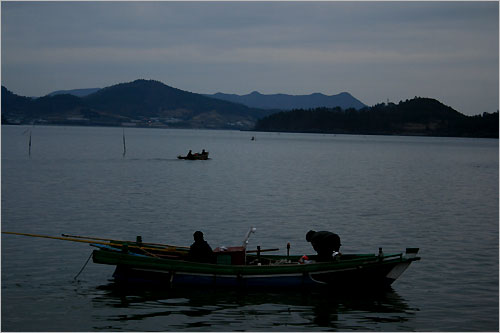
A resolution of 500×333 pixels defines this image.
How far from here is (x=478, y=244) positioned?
98.8ft

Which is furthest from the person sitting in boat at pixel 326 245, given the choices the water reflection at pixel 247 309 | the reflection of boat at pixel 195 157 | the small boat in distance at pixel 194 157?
the reflection of boat at pixel 195 157

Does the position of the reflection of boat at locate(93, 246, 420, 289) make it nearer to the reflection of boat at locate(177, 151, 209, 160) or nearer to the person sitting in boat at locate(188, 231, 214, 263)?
the person sitting in boat at locate(188, 231, 214, 263)

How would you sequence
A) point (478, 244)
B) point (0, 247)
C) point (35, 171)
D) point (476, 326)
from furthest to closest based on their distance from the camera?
1. point (35, 171)
2. point (478, 244)
3. point (0, 247)
4. point (476, 326)

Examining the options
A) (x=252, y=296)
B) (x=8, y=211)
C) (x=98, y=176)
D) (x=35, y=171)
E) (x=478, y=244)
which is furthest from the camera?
(x=35, y=171)

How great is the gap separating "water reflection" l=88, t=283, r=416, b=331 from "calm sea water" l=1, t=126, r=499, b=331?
0.06 metres

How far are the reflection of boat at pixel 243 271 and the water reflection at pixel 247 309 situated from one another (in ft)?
1.13

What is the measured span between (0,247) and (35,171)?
44.1m

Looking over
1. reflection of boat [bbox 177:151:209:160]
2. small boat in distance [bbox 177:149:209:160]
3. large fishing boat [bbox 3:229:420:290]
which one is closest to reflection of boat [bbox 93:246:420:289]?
large fishing boat [bbox 3:229:420:290]

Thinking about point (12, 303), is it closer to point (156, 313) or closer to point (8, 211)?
point (156, 313)

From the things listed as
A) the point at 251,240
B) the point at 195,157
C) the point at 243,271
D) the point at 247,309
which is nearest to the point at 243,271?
the point at 243,271

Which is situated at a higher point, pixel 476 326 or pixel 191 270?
pixel 191 270

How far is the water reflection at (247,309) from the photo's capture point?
18266 mm

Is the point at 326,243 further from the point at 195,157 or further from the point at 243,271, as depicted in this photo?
the point at 195,157

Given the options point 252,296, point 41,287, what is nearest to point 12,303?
point 41,287
